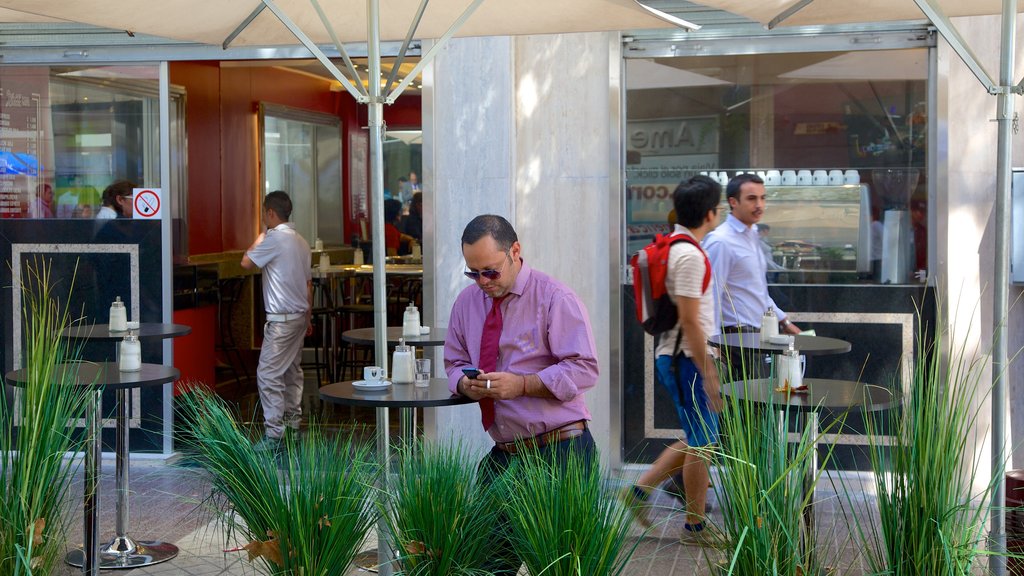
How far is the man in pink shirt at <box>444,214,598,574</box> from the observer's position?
3807mm

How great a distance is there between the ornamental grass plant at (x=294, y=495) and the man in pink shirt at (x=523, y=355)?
0.64m

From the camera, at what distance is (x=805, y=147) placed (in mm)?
6902

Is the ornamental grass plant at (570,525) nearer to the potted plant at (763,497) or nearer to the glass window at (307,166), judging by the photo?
the potted plant at (763,497)

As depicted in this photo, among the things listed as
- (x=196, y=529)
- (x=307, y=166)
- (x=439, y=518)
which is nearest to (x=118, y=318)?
(x=196, y=529)

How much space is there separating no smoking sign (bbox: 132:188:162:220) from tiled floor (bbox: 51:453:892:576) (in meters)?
1.56

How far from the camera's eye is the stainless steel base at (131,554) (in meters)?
5.39

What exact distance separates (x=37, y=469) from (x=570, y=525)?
1463 millimetres

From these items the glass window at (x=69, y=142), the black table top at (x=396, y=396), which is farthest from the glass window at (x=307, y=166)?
the black table top at (x=396, y=396)

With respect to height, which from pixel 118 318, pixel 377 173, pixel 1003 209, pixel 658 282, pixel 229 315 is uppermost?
pixel 377 173

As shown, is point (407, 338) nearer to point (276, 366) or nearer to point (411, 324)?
point (411, 324)

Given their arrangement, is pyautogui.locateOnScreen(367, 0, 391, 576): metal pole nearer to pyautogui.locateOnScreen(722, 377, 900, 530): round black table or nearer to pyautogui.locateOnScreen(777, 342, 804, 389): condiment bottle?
pyautogui.locateOnScreen(722, 377, 900, 530): round black table

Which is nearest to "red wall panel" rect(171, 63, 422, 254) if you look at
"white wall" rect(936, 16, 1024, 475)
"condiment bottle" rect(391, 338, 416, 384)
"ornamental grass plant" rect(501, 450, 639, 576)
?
"white wall" rect(936, 16, 1024, 475)

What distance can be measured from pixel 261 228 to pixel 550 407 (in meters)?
8.59

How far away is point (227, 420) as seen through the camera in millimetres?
3354
